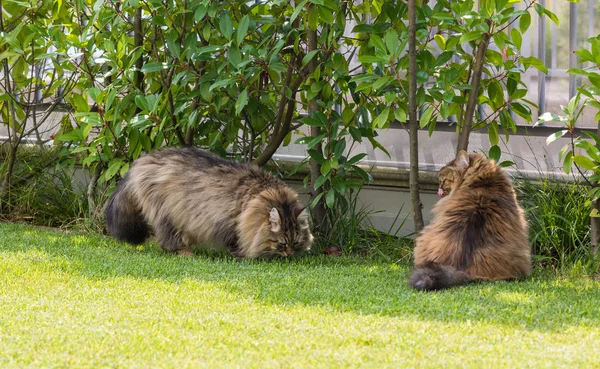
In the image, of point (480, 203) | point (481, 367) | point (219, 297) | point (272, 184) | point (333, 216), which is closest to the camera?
point (481, 367)

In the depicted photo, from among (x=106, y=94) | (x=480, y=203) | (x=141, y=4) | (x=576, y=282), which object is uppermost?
(x=141, y=4)

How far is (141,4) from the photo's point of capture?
7242 mm

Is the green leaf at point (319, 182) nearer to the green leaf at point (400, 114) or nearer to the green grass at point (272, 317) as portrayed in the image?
the green grass at point (272, 317)

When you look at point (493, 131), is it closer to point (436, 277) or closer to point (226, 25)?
point (436, 277)

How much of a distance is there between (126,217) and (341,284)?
7.33 feet

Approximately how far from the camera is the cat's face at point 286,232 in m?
6.52

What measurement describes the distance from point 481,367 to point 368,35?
12.6ft

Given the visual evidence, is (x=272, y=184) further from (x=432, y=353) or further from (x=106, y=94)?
(x=432, y=353)

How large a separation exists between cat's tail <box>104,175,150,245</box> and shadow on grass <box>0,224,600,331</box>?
12 centimetres

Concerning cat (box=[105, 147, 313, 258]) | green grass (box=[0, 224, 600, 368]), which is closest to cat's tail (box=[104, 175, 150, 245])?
cat (box=[105, 147, 313, 258])

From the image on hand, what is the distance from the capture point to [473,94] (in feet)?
21.1

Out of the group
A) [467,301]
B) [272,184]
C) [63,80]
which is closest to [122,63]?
[63,80]

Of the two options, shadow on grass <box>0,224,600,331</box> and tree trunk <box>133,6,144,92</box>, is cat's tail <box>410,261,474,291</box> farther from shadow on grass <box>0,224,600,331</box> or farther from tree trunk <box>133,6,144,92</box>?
tree trunk <box>133,6,144,92</box>

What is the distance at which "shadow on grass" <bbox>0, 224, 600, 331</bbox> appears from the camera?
4.72m
